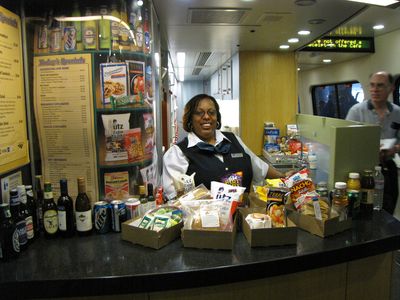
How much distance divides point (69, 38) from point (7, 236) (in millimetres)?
996

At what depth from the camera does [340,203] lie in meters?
1.61

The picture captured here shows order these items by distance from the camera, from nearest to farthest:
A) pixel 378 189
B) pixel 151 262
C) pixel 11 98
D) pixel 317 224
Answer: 1. pixel 151 262
2. pixel 317 224
3. pixel 11 98
4. pixel 378 189

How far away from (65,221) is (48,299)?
0.39 m

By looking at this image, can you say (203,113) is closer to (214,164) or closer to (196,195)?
(214,164)

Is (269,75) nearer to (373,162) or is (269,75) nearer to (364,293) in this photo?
(373,162)

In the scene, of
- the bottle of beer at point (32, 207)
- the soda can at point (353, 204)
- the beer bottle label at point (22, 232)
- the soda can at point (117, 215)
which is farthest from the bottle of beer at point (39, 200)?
the soda can at point (353, 204)

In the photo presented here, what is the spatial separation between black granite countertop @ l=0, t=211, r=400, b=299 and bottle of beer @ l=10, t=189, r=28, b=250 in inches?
1.9

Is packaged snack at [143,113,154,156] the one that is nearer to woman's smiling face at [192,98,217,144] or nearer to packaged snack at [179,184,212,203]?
woman's smiling face at [192,98,217,144]

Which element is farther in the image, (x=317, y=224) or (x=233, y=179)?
(x=233, y=179)

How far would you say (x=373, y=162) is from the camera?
2012 millimetres

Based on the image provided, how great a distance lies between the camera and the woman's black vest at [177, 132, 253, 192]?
2.03 meters

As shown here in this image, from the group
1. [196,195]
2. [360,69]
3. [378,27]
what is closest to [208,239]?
[196,195]

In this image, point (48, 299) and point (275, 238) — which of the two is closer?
point (48, 299)

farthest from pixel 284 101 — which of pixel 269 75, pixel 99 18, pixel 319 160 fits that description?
pixel 99 18
